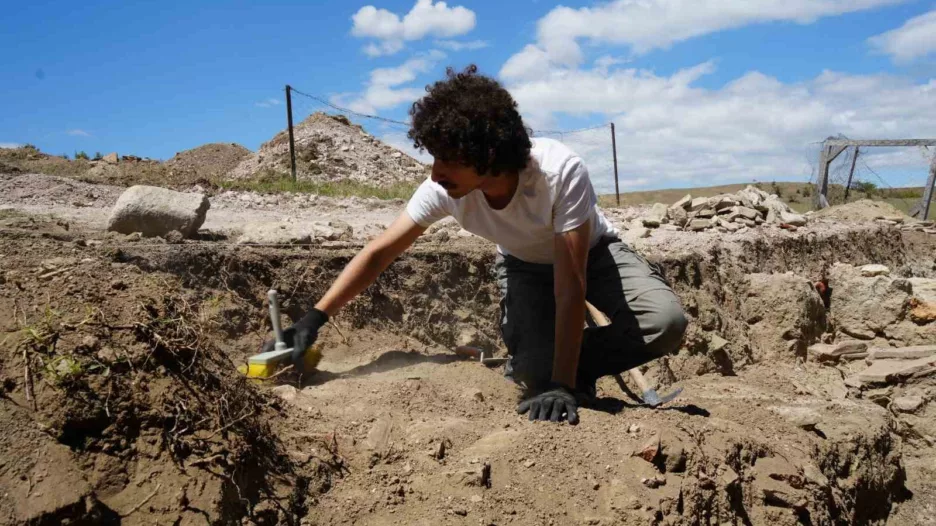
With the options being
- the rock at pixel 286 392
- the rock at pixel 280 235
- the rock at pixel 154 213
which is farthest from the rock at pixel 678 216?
the rock at pixel 286 392

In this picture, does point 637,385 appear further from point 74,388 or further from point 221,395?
point 74,388

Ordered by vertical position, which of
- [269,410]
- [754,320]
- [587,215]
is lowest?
[754,320]

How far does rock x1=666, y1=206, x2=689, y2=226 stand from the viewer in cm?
777

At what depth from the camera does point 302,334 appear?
117 inches

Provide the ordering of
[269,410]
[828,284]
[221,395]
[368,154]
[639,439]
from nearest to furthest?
[221,395] < [269,410] < [639,439] < [828,284] < [368,154]

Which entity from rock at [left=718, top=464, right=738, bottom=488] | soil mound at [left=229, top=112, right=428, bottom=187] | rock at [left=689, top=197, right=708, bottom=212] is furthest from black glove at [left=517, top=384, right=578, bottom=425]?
soil mound at [left=229, top=112, right=428, bottom=187]

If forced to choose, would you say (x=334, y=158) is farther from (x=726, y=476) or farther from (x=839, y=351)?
(x=726, y=476)

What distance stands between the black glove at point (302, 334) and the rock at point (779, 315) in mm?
4127

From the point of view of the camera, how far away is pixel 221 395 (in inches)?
91.2

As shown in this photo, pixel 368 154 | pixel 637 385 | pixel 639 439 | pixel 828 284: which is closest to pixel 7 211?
pixel 637 385

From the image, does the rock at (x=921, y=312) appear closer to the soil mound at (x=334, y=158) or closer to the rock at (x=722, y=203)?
the rock at (x=722, y=203)

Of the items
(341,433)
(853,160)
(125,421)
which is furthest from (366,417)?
(853,160)

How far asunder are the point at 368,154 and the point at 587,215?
45.7ft

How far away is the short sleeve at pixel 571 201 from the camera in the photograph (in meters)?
2.79
